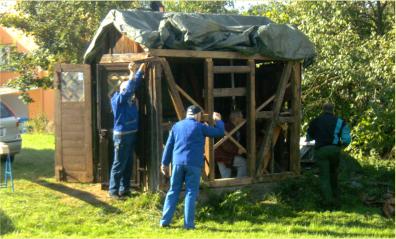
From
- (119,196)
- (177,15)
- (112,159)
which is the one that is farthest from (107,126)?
(177,15)

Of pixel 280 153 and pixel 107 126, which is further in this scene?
pixel 280 153

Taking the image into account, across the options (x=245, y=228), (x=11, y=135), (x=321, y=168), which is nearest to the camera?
(x=245, y=228)

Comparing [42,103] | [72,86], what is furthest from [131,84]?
[42,103]

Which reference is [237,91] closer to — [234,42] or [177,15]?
[234,42]

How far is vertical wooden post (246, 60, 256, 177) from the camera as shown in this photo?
Result: 10.5m

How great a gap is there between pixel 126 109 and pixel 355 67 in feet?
17.9

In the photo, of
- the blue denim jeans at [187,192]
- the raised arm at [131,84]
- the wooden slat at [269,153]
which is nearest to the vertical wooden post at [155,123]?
the raised arm at [131,84]

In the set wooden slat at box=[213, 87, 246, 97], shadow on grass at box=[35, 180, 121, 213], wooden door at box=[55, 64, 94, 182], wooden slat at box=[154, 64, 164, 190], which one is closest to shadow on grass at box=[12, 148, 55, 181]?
shadow on grass at box=[35, 180, 121, 213]

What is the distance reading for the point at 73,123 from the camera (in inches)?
441

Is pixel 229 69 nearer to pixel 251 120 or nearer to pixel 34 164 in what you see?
pixel 251 120

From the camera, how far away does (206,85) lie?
999 centimetres

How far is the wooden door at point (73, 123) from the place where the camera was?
11.1m

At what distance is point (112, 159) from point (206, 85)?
85.8 inches

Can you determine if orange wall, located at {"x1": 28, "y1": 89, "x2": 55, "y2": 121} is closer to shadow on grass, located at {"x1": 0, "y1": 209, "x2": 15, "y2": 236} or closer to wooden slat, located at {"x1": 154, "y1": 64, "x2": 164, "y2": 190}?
wooden slat, located at {"x1": 154, "y1": 64, "x2": 164, "y2": 190}
